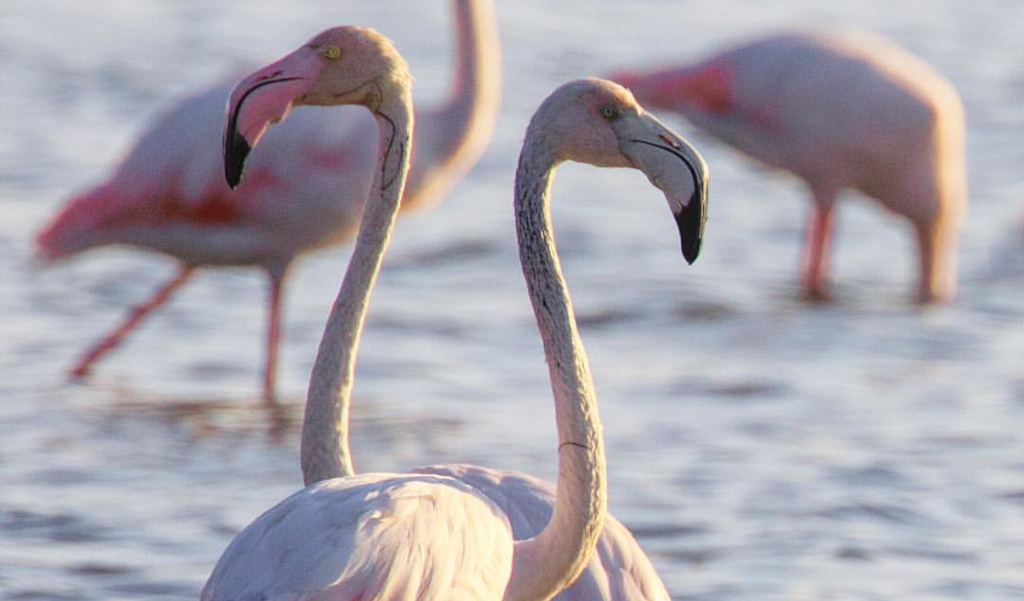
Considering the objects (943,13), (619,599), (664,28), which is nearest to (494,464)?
(619,599)

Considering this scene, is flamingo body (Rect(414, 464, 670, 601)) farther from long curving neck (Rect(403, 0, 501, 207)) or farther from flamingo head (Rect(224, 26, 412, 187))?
long curving neck (Rect(403, 0, 501, 207))

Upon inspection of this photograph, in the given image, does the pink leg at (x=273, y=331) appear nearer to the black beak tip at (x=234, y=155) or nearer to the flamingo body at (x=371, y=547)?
the black beak tip at (x=234, y=155)

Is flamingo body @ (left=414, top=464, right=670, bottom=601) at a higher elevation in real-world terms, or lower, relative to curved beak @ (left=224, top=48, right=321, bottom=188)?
lower

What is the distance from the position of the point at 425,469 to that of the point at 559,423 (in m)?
0.57

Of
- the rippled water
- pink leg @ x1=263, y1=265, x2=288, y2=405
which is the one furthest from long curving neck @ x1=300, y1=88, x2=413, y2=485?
pink leg @ x1=263, y1=265, x2=288, y2=405

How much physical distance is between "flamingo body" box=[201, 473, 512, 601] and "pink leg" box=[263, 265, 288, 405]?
359 centimetres

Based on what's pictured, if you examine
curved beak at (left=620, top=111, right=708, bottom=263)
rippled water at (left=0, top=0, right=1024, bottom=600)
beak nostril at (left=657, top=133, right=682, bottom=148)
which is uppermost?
beak nostril at (left=657, top=133, right=682, bottom=148)

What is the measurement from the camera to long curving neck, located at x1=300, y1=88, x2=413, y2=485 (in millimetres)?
4137

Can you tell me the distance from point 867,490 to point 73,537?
2288 mm

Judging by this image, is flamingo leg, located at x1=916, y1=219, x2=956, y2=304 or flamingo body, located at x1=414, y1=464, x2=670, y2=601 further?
flamingo leg, located at x1=916, y1=219, x2=956, y2=304

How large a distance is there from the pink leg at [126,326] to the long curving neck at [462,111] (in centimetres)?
87

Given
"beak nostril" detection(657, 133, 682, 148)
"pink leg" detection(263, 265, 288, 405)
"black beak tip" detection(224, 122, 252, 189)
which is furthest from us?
"pink leg" detection(263, 265, 288, 405)

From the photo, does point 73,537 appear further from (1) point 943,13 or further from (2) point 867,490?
(1) point 943,13

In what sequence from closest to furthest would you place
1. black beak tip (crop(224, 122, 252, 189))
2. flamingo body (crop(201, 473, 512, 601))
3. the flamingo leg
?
flamingo body (crop(201, 473, 512, 601)), black beak tip (crop(224, 122, 252, 189)), the flamingo leg
